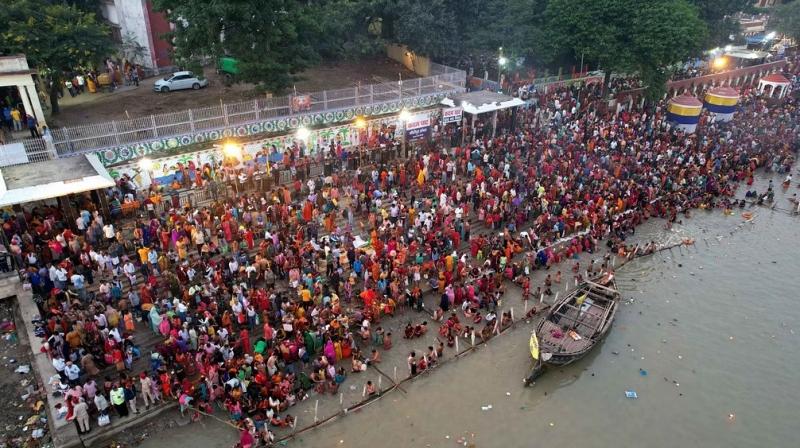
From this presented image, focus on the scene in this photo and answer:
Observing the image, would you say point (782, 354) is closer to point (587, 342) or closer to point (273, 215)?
point (587, 342)

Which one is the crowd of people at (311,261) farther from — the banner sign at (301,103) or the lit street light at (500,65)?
the lit street light at (500,65)

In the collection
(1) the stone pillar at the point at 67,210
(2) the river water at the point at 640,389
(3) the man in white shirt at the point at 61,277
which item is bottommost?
(2) the river water at the point at 640,389

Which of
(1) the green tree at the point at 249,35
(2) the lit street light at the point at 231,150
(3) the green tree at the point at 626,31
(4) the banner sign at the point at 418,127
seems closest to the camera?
(1) the green tree at the point at 249,35

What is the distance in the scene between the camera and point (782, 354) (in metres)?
16.8

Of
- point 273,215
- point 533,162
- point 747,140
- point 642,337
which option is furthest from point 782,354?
point 747,140

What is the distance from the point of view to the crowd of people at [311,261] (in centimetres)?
1371

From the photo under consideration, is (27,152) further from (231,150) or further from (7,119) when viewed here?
(231,150)

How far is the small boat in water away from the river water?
2.14 feet

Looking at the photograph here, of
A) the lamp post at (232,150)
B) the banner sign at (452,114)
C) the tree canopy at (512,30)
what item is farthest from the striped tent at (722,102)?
the lamp post at (232,150)

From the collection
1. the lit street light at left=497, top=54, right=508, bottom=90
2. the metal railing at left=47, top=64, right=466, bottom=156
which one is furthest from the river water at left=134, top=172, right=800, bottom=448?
the lit street light at left=497, top=54, right=508, bottom=90

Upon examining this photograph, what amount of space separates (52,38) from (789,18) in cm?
5709

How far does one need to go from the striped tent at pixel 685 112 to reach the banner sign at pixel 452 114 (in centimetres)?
1447

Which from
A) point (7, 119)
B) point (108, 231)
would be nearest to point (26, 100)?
point (7, 119)

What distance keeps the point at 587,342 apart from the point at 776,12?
50817mm
